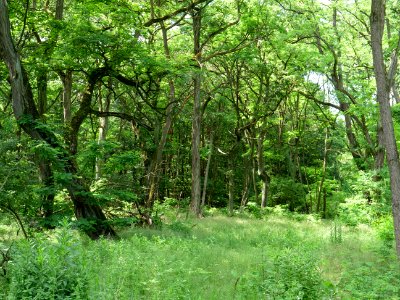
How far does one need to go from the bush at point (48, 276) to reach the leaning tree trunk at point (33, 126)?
521cm

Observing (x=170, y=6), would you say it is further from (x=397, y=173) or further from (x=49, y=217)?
(x=397, y=173)

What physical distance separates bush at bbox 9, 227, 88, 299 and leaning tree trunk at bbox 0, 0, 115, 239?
17.1 feet

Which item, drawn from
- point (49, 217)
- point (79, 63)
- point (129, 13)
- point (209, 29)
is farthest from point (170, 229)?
point (209, 29)

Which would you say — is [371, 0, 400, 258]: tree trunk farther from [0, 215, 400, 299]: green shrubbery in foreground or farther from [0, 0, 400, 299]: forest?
[0, 215, 400, 299]: green shrubbery in foreground

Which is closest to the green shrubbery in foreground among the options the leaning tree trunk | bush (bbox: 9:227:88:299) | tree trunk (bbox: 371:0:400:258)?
A: bush (bbox: 9:227:88:299)

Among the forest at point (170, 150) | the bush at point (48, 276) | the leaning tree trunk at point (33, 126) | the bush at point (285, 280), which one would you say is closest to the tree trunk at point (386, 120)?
the forest at point (170, 150)

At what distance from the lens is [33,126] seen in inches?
412

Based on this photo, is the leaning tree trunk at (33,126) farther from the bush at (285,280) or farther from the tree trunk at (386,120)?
the tree trunk at (386,120)

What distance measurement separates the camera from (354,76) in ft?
65.9

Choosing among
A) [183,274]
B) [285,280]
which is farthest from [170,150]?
[285,280]

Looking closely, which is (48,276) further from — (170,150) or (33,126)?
(170,150)

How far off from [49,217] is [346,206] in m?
12.5

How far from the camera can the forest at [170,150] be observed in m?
6.31

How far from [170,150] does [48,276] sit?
73.5 ft
